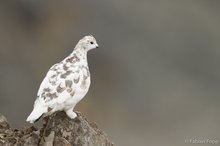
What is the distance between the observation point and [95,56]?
2345cm

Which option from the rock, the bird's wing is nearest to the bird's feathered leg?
the rock

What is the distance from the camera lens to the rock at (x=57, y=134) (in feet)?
22.2

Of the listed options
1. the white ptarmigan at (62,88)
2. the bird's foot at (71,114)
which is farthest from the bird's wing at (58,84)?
the bird's foot at (71,114)

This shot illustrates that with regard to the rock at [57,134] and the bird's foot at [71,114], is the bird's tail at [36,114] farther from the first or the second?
the bird's foot at [71,114]

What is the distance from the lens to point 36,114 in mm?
6824

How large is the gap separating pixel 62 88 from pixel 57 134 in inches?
19.1

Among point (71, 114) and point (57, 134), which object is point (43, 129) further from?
point (71, 114)

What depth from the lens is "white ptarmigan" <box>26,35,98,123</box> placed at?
691 cm

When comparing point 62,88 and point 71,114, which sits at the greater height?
point 62,88

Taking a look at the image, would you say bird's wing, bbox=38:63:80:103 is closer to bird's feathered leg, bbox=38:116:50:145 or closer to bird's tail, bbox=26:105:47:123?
bird's tail, bbox=26:105:47:123

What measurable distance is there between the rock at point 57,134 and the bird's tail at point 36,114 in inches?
6.1

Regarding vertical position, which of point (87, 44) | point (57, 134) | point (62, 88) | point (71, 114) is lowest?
point (57, 134)

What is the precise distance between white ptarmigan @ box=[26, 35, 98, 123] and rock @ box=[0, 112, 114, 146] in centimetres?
13

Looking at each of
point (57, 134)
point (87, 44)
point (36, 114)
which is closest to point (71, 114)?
point (57, 134)
